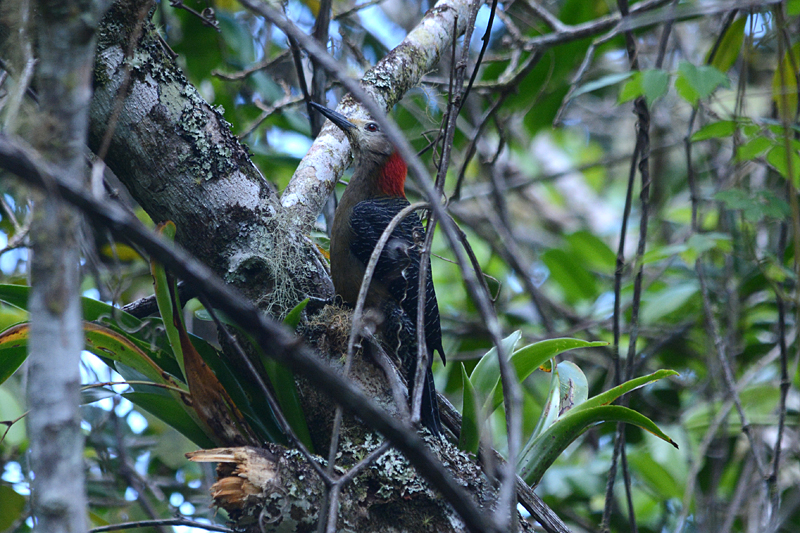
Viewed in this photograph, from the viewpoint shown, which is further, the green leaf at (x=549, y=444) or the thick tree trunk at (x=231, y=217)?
the green leaf at (x=549, y=444)

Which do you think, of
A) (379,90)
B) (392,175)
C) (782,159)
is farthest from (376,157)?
(782,159)

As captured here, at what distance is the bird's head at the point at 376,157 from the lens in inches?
115

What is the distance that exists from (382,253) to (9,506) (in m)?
2.07

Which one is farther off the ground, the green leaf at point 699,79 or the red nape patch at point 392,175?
the red nape patch at point 392,175

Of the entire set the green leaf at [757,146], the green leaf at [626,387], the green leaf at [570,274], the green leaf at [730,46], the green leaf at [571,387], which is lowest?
the green leaf at [626,387]

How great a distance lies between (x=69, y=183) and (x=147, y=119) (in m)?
1.03

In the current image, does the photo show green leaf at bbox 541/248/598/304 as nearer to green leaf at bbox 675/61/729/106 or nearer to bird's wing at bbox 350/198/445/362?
green leaf at bbox 675/61/729/106

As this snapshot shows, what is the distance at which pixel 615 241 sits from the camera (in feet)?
23.5

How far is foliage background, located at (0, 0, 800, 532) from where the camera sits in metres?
2.79

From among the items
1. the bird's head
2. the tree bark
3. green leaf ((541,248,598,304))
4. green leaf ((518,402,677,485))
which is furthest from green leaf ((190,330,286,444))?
green leaf ((541,248,598,304))

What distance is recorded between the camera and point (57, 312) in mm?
802

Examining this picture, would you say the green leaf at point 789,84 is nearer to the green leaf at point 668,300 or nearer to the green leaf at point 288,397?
the green leaf at point 668,300

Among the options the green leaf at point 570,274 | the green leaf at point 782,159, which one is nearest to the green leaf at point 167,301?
the green leaf at point 782,159

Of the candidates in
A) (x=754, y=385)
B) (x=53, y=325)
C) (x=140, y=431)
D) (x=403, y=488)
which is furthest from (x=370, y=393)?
(x=754, y=385)
